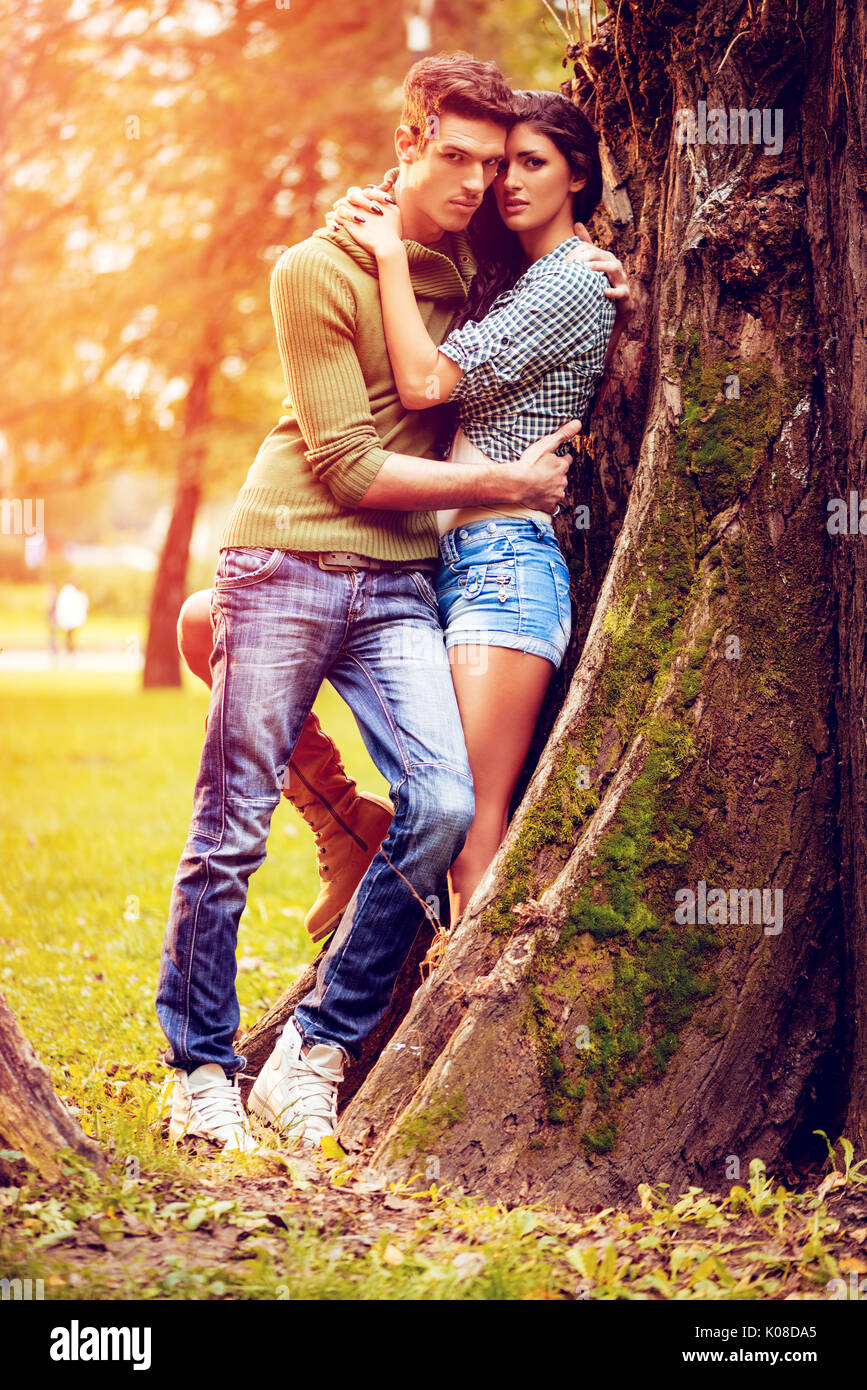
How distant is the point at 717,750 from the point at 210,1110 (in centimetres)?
159

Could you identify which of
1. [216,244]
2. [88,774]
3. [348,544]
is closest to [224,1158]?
[348,544]

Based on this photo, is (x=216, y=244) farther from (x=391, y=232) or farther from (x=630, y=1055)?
(x=630, y=1055)

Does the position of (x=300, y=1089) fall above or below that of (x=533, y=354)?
below

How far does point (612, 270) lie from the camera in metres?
3.39

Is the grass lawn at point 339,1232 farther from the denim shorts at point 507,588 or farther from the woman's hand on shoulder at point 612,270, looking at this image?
the woman's hand on shoulder at point 612,270

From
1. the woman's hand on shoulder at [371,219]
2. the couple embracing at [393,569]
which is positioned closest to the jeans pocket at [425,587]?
the couple embracing at [393,569]

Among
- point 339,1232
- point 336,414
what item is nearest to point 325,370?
point 336,414

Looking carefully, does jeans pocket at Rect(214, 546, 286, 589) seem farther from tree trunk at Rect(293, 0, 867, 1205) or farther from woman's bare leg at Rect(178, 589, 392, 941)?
tree trunk at Rect(293, 0, 867, 1205)

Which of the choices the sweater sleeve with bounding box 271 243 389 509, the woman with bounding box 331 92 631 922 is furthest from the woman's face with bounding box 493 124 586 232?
the sweater sleeve with bounding box 271 243 389 509

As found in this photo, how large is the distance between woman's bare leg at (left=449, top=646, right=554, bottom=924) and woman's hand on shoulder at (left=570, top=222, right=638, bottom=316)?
3.30 feet

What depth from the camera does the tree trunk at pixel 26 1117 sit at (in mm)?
2705

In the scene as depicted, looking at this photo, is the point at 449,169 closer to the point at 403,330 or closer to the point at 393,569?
the point at 403,330

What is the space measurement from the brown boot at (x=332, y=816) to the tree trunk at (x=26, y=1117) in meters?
1.08

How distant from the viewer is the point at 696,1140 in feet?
10.3
